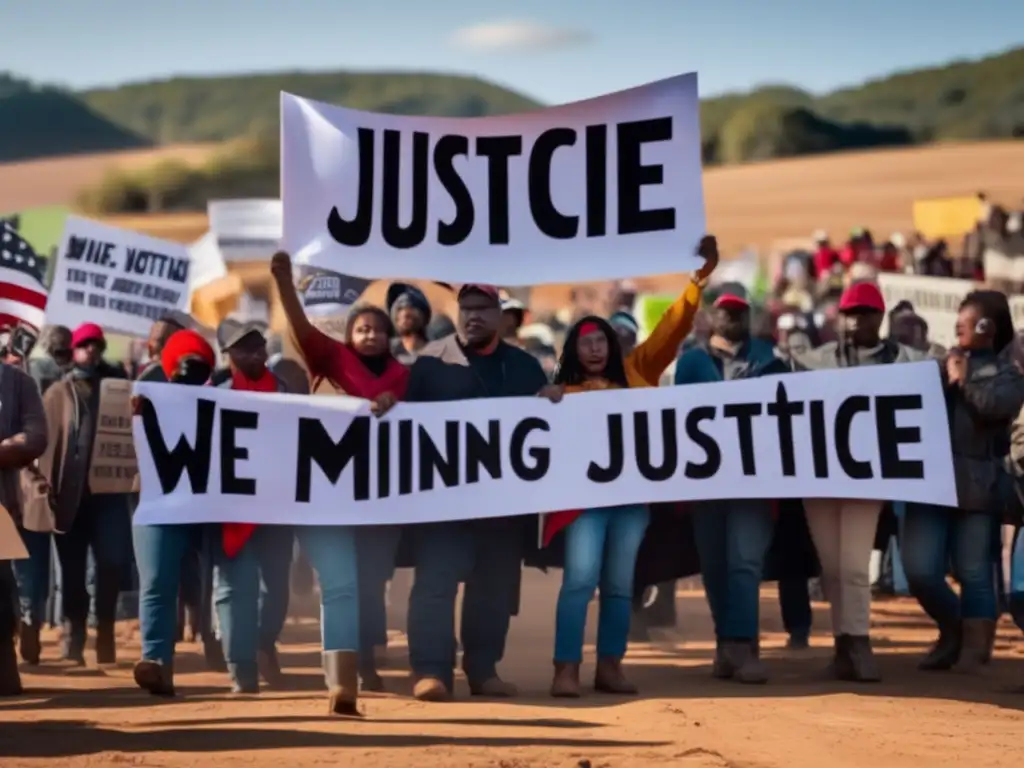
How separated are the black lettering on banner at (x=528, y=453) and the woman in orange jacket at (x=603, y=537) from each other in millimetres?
238

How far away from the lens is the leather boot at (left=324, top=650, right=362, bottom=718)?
9.75 metres

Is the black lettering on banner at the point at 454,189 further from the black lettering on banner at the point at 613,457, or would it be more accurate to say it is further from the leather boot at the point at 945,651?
the leather boot at the point at 945,651

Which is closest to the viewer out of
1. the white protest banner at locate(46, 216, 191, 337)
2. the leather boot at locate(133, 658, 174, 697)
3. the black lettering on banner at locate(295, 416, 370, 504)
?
the leather boot at locate(133, 658, 174, 697)

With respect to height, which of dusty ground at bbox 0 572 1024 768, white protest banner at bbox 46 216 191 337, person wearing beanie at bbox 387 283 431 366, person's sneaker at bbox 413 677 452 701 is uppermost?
white protest banner at bbox 46 216 191 337

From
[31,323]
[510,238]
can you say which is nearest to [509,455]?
[510,238]

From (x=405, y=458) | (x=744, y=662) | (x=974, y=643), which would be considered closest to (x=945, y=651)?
(x=974, y=643)

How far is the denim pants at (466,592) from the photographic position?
1056cm

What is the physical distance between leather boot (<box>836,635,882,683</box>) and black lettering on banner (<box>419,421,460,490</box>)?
214cm

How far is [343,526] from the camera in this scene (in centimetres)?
1059

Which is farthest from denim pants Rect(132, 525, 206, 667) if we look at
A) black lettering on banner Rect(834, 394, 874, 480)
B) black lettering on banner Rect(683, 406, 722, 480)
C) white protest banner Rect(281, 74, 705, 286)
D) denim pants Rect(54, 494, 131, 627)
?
black lettering on banner Rect(834, 394, 874, 480)

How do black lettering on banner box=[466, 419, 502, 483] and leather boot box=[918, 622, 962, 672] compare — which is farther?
leather boot box=[918, 622, 962, 672]

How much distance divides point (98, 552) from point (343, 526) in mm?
2567

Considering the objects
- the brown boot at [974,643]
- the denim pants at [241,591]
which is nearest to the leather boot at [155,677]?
the denim pants at [241,591]

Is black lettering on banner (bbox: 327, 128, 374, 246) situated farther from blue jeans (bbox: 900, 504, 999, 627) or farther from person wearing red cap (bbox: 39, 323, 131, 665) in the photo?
blue jeans (bbox: 900, 504, 999, 627)
